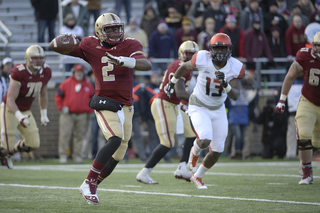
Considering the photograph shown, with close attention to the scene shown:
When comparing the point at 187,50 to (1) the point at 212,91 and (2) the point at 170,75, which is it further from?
(1) the point at 212,91

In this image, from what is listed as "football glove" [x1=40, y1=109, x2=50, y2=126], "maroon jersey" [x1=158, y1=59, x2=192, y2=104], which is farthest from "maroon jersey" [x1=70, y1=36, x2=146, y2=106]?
"football glove" [x1=40, y1=109, x2=50, y2=126]

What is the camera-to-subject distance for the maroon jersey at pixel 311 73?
6.59m

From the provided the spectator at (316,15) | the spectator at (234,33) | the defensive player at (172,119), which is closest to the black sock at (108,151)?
the defensive player at (172,119)

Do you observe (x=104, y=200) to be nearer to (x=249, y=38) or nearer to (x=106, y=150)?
(x=106, y=150)

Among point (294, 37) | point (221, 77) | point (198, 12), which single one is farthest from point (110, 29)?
point (198, 12)

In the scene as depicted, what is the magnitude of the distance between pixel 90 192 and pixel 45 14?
9.41 meters

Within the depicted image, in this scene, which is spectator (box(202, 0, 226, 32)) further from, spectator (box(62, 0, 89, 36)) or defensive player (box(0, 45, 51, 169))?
defensive player (box(0, 45, 51, 169))

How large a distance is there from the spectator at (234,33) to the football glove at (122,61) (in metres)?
8.20

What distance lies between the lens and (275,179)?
288 inches

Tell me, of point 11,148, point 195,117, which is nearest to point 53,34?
point 11,148

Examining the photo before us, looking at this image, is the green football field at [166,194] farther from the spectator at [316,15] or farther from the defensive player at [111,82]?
the spectator at [316,15]

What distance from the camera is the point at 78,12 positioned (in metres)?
13.7

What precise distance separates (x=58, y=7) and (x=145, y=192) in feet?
30.3

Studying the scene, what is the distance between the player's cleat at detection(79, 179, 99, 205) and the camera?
187 inches
